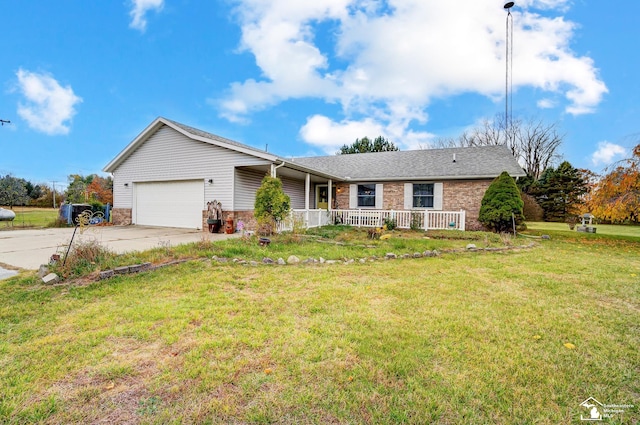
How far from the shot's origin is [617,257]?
24.4 ft

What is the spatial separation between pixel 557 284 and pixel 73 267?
797cm

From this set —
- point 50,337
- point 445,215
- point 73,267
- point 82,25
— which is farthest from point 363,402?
point 82,25

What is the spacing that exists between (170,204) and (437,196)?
1266 cm

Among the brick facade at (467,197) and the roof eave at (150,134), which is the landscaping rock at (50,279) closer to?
the roof eave at (150,134)

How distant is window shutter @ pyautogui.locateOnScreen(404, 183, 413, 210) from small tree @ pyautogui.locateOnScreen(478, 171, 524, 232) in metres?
3.36

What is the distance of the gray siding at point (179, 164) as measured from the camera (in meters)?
11.1

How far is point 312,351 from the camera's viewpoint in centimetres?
243

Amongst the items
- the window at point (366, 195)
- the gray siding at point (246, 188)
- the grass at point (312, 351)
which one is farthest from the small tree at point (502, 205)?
the gray siding at point (246, 188)

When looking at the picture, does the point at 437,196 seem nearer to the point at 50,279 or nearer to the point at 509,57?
the point at 509,57

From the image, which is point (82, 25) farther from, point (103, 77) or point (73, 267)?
point (73, 267)

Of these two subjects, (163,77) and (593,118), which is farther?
(593,118)

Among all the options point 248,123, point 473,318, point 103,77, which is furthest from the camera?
point 248,123

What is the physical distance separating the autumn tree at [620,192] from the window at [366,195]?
8943mm

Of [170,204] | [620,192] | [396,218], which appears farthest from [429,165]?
[170,204]
